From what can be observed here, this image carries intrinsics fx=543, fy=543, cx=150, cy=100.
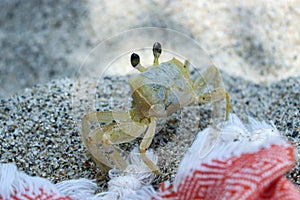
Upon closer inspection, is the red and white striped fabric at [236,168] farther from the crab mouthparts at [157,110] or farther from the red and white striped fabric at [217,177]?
the crab mouthparts at [157,110]

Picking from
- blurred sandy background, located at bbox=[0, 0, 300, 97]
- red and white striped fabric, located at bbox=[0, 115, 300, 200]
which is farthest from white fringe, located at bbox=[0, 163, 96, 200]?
blurred sandy background, located at bbox=[0, 0, 300, 97]

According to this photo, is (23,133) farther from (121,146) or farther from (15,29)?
(15,29)

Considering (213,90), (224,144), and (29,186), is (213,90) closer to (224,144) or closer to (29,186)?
(224,144)

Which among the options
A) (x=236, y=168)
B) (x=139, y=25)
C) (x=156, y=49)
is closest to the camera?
(x=236, y=168)

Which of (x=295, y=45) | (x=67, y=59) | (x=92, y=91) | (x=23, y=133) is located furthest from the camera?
(x=67, y=59)

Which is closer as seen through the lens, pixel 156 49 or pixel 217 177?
pixel 217 177

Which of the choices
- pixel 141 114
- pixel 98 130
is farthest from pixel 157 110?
pixel 98 130

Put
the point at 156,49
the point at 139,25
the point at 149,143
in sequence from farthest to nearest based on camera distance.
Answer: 1. the point at 139,25
2. the point at 156,49
3. the point at 149,143

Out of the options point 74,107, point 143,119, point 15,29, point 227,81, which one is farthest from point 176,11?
point 143,119
